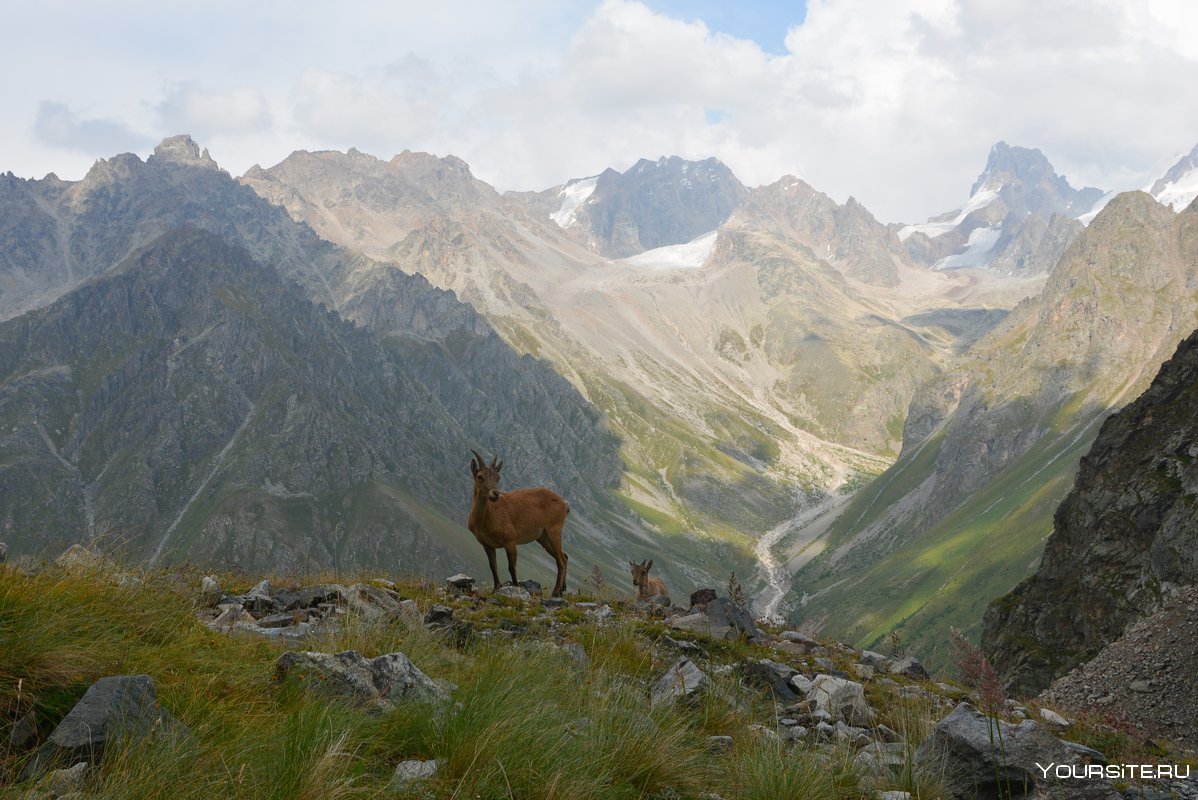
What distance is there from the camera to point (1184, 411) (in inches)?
1941

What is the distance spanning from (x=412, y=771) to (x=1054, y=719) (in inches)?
484

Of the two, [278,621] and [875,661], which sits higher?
[278,621]

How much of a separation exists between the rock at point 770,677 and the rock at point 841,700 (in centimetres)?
37

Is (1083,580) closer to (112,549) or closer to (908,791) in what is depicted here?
(908,791)

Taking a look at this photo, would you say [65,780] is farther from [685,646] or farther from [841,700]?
[685,646]

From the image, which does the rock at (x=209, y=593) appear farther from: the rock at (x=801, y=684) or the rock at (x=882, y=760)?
the rock at (x=882, y=760)

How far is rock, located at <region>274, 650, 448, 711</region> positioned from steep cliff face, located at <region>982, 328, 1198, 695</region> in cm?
4505

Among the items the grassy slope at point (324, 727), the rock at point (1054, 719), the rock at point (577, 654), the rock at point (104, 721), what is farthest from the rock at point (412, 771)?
the rock at point (1054, 719)

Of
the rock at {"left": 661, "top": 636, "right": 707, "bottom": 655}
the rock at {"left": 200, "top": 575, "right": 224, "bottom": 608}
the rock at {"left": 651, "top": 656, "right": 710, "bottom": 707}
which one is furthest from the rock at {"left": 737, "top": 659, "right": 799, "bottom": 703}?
the rock at {"left": 200, "top": 575, "right": 224, "bottom": 608}

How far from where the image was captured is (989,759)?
8.77m

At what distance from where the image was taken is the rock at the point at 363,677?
8.38m

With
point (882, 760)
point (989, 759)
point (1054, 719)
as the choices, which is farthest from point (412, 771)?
point (1054, 719)

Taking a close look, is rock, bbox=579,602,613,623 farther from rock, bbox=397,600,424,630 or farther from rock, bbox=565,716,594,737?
rock, bbox=565,716,594,737

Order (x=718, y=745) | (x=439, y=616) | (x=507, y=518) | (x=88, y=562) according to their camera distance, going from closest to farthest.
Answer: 1. (x=718, y=745)
2. (x=88, y=562)
3. (x=439, y=616)
4. (x=507, y=518)
